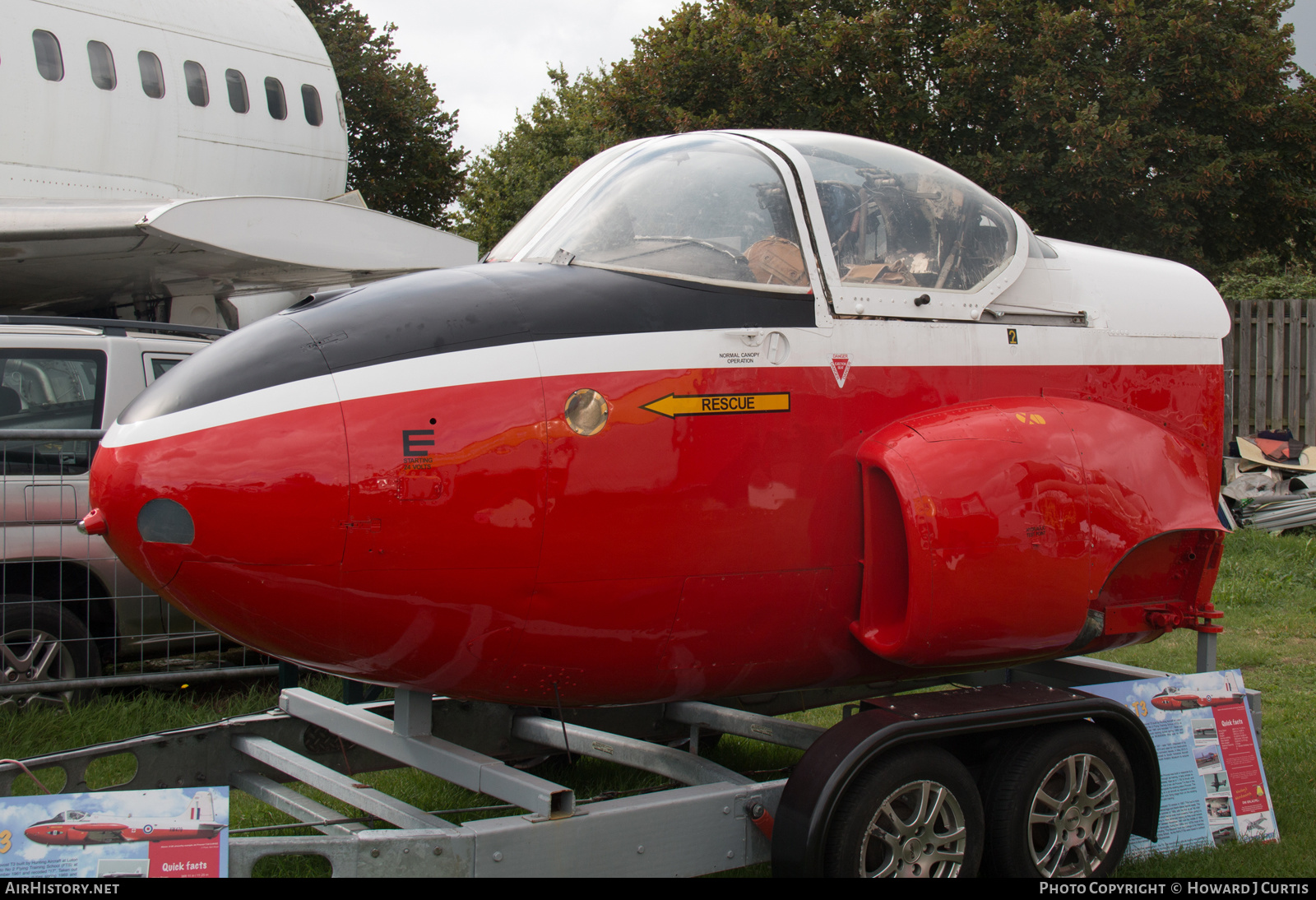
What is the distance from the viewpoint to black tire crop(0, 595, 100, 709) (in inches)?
226

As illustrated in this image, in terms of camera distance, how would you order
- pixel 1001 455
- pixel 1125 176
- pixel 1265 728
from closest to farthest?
pixel 1001 455, pixel 1265 728, pixel 1125 176

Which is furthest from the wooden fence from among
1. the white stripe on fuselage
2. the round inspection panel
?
the round inspection panel

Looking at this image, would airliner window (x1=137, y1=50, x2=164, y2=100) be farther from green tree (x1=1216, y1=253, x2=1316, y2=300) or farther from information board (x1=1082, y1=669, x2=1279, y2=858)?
green tree (x1=1216, y1=253, x2=1316, y2=300)

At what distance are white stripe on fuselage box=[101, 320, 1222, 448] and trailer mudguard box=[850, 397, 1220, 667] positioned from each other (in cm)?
24

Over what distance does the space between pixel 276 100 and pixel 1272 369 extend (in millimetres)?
13582

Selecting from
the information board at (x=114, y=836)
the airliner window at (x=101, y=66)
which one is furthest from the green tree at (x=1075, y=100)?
the information board at (x=114, y=836)

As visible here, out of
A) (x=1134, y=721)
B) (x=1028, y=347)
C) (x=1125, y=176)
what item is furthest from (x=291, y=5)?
(x=1134, y=721)

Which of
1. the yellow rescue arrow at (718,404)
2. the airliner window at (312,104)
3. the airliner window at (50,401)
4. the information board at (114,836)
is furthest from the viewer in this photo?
the airliner window at (312,104)

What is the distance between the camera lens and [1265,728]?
6320 millimetres

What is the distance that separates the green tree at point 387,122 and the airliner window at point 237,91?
14.5m

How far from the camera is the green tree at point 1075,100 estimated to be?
15961 mm

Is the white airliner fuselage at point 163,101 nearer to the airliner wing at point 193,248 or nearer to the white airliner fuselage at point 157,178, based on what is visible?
the white airliner fuselage at point 157,178
